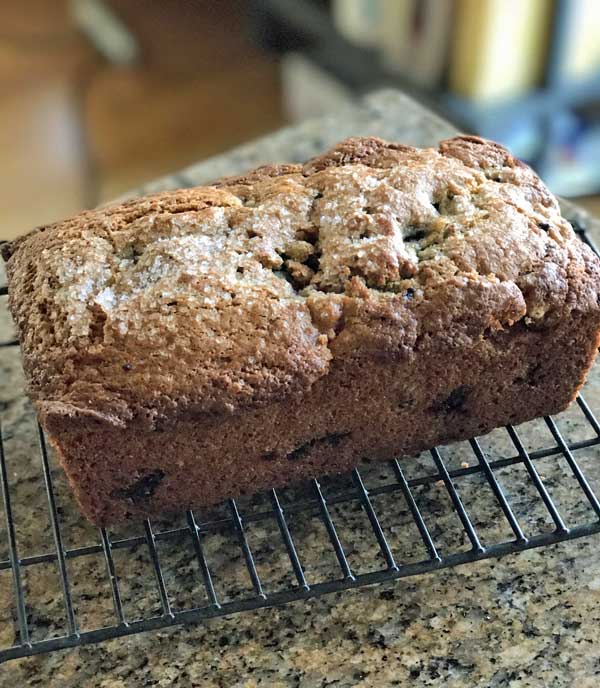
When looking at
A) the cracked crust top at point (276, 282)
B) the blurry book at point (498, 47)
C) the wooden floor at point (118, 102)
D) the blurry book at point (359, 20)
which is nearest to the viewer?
the cracked crust top at point (276, 282)

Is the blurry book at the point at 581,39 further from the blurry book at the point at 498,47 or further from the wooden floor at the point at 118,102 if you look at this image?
the wooden floor at the point at 118,102

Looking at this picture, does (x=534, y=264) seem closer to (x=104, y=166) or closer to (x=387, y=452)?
(x=387, y=452)

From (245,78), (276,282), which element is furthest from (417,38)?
(276,282)

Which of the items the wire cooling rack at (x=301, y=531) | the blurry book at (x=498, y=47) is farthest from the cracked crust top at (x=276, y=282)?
the blurry book at (x=498, y=47)

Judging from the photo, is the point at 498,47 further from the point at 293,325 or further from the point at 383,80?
the point at 293,325

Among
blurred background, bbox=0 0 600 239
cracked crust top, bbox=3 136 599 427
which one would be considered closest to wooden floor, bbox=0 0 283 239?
blurred background, bbox=0 0 600 239

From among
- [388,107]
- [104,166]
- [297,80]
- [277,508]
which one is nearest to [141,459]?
[277,508]
